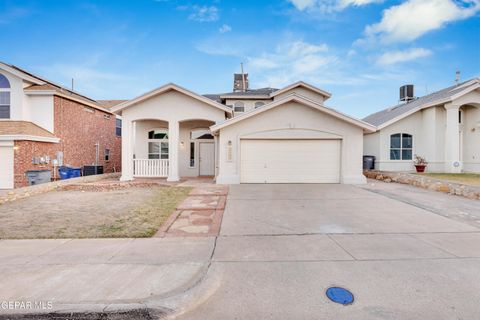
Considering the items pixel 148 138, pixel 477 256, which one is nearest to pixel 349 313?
pixel 477 256

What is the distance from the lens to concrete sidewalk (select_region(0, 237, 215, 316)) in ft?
8.23

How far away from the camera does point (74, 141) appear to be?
15.5m

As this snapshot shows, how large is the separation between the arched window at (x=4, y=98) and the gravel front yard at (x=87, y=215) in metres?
8.58

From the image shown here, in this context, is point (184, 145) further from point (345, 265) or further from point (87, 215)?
point (345, 265)

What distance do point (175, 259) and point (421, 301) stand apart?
124 inches

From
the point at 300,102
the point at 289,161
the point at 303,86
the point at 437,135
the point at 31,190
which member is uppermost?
the point at 303,86

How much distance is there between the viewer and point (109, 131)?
64.5ft

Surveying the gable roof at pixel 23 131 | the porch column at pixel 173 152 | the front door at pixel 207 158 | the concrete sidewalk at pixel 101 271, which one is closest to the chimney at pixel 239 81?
the front door at pixel 207 158

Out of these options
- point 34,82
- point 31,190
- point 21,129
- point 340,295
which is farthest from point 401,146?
point 34,82

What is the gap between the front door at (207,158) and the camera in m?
15.0

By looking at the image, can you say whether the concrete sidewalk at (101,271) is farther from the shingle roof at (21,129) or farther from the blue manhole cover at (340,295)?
the shingle roof at (21,129)

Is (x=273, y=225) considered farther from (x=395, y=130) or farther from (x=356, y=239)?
(x=395, y=130)

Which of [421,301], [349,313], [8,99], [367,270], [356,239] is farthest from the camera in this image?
[8,99]

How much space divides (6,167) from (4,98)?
4.36m
